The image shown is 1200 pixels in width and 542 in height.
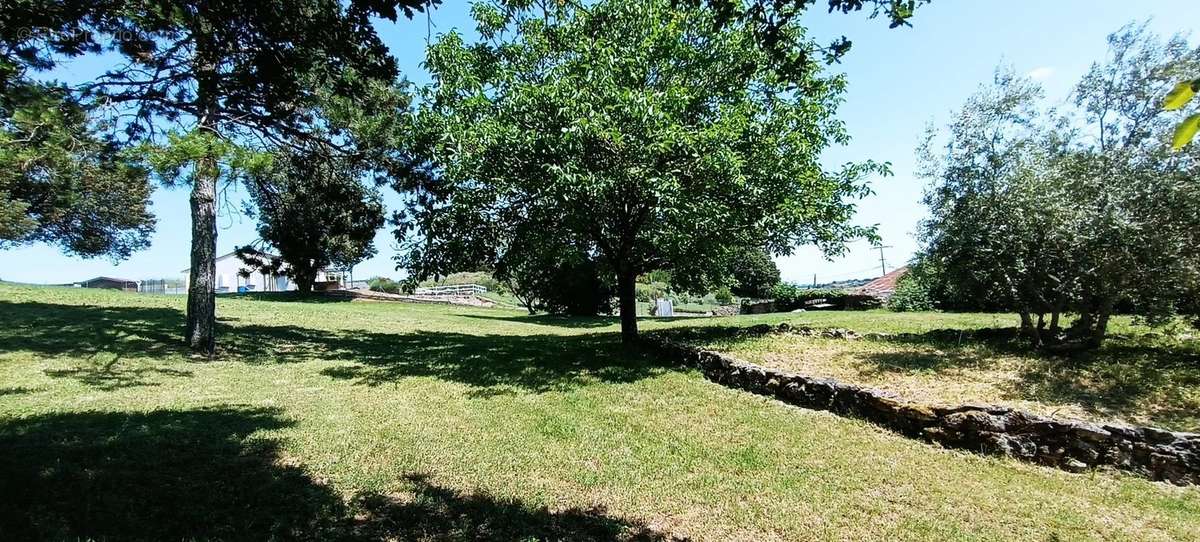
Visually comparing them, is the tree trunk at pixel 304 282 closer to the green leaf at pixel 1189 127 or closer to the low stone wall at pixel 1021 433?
the low stone wall at pixel 1021 433

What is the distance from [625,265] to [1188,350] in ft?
28.2

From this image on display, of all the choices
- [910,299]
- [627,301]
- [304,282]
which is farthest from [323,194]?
[304,282]

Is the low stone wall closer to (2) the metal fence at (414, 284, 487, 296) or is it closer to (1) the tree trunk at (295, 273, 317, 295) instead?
(1) the tree trunk at (295, 273, 317, 295)

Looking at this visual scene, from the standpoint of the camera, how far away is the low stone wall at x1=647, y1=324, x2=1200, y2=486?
486 centimetres

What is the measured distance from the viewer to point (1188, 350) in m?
8.00

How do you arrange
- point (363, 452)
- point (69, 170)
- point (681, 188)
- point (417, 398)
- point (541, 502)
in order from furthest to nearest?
point (681, 188) → point (417, 398) → point (69, 170) → point (363, 452) → point (541, 502)

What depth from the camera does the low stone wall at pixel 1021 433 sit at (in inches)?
191

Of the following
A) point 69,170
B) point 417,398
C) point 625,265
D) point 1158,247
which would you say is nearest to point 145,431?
point 417,398

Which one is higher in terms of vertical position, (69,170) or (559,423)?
(69,170)

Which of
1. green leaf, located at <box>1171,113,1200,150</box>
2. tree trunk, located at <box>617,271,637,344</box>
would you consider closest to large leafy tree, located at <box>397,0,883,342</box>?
tree trunk, located at <box>617,271,637,344</box>

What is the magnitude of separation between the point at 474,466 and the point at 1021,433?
5100 mm

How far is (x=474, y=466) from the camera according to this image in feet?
16.3

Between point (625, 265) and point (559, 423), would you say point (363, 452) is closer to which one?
point (559, 423)

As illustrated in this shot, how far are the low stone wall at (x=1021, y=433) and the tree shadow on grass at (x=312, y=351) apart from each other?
121 inches
